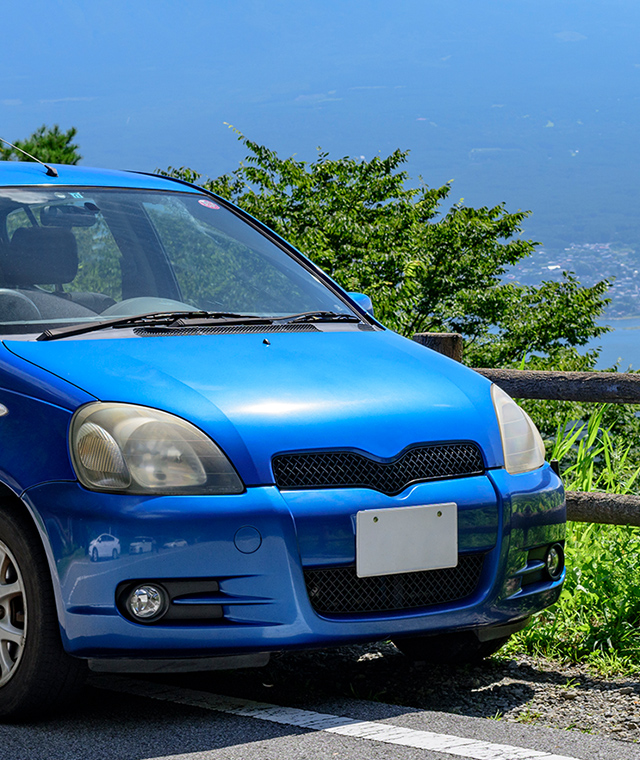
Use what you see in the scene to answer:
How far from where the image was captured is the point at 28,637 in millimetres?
2953

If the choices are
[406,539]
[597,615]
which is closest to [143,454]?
[406,539]

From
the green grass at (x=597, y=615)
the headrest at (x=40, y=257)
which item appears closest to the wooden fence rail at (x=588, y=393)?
the green grass at (x=597, y=615)

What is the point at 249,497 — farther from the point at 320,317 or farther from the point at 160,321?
the point at 320,317

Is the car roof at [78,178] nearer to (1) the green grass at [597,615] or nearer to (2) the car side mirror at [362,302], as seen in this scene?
(2) the car side mirror at [362,302]

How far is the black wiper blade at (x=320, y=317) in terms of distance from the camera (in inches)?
153

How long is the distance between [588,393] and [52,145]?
36993mm

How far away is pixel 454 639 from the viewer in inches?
146

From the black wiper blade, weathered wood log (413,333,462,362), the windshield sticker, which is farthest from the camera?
weathered wood log (413,333,462,362)

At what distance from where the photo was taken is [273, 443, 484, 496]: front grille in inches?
114

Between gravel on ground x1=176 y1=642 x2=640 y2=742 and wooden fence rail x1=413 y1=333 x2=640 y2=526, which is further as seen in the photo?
wooden fence rail x1=413 y1=333 x2=640 y2=526

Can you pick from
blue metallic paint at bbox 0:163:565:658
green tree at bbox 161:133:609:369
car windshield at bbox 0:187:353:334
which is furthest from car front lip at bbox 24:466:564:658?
green tree at bbox 161:133:609:369

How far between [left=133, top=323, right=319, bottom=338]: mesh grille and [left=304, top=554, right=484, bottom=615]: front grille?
1.04m

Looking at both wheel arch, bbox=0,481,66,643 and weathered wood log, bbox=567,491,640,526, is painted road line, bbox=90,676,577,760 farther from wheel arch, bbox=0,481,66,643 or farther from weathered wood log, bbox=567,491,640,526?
weathered wood log, bbox=567,491,640,526

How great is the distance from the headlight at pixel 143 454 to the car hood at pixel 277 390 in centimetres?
4
